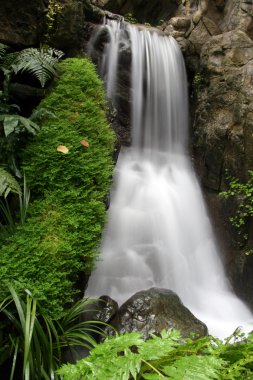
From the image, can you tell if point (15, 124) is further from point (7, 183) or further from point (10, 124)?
point (7, 183)

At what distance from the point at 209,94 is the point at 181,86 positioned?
5.09 ft

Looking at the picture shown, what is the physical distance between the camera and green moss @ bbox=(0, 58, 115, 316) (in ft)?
8.95

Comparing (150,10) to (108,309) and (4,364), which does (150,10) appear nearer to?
(108,309)

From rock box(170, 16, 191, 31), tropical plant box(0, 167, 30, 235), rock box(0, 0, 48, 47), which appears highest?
rock box(170, 16, 191, 31)

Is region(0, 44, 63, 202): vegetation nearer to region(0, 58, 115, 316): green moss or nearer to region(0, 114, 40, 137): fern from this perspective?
region(0, 114, 40, 137): fern

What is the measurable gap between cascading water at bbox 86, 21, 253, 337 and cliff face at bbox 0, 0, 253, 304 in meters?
0.34

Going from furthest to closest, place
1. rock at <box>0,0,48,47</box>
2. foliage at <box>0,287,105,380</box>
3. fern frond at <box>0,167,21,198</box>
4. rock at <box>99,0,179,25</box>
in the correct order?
rock at <box>99,0,179,25</box> → rock at <box>0,0,48,47</box> → fern frond at <box>0,167,21,198</box> → foliage at <box>0,287,105,380</box>

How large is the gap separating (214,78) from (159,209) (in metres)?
3.63

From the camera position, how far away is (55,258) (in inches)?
113

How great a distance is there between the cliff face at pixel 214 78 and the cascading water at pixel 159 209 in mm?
341

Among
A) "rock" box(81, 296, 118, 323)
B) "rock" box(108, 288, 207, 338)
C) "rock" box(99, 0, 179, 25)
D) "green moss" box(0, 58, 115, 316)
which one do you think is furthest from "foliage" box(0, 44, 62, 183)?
"rock" box(99, 0, 179, 25)

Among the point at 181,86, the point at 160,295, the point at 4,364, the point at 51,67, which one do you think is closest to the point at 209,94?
the point at 181,86

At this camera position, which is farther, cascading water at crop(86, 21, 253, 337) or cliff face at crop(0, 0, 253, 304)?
cascading water at crop(86, 21, 253, 337)

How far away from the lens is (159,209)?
6.42 m
